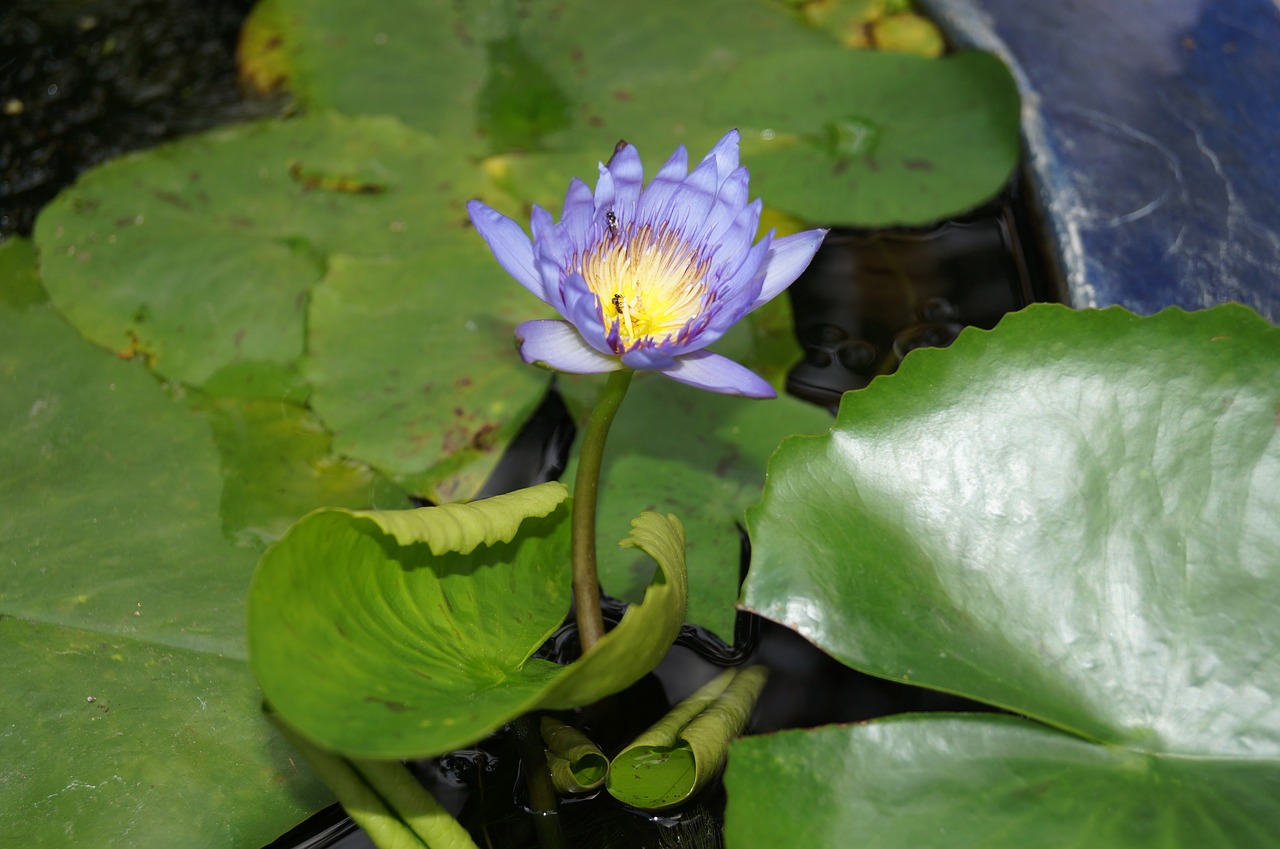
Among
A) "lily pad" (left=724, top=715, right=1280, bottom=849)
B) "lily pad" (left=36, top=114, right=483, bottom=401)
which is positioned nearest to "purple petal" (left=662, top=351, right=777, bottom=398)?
"lily pad" (left=724, top=715, right=1280, bottom=849)

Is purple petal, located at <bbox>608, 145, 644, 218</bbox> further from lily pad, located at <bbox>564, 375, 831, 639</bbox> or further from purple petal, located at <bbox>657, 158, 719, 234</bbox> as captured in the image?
lily pad, located at <bbox>564, 375, 831, 639</bbox>

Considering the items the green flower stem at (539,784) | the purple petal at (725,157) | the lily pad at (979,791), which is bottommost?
the green flower stem at (539,784)

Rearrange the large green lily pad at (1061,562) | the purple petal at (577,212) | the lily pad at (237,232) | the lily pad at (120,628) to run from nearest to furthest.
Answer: the large green lily pad at (1061,562)
the purple petal at (577,212)
the lily pad at (120,628)
the lily pad at (237,232)

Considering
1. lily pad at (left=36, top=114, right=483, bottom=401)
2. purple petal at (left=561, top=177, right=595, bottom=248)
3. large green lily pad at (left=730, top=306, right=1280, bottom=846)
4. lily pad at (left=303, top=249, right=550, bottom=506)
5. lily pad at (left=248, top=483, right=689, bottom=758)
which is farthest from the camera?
lily pad at (left=36, top=114, right=483, bottom=401)

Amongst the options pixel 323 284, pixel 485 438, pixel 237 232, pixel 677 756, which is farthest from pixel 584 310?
pixel 237 232

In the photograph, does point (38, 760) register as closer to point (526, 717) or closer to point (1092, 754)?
point (526, 717)

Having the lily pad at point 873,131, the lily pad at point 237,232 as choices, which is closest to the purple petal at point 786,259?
the lily pad at point 873,131

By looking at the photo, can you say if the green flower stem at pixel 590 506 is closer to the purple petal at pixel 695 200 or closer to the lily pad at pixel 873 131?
the purple petal at pixel 695 200
